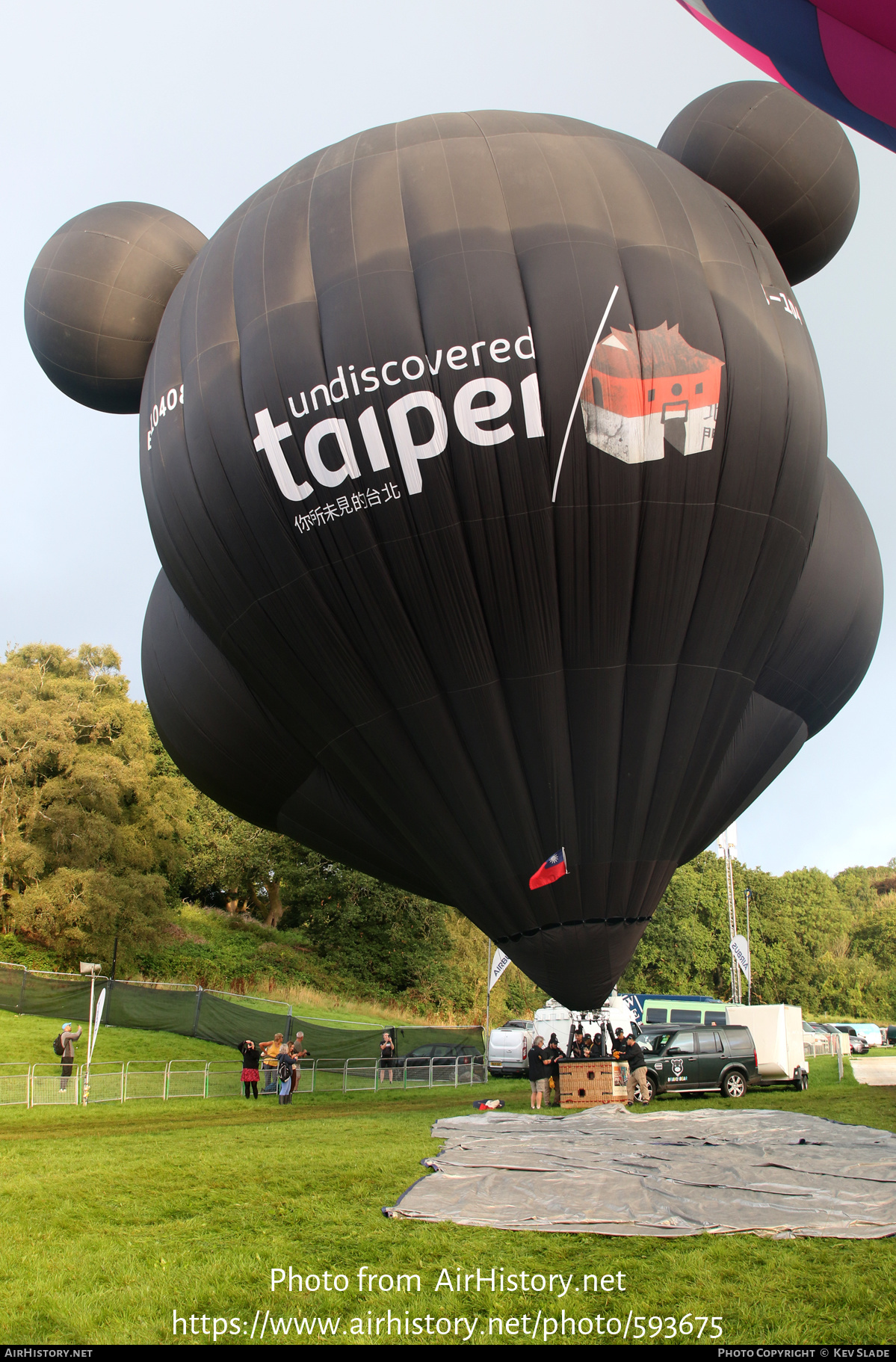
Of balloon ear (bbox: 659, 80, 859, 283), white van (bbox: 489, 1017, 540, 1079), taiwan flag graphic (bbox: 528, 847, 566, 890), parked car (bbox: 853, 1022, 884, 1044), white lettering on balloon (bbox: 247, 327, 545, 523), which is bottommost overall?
parked car (bbox: 853, 1022, 884, 1044)

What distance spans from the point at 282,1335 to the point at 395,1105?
40.0 ft

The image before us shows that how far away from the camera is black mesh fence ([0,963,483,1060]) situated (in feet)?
69.9

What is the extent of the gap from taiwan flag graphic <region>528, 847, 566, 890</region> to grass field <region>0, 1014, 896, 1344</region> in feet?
9.18

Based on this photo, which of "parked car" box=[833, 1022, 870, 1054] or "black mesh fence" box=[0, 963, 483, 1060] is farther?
"parked car" box=[833, 1022, 870, 1054]

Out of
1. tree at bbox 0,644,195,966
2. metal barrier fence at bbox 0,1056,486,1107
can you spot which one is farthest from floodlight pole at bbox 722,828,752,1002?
tree at bbox 0,644,195,966

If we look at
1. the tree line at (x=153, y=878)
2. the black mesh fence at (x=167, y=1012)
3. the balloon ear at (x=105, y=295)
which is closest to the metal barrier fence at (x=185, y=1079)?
the black mesh fence at (x=167, y=1012)

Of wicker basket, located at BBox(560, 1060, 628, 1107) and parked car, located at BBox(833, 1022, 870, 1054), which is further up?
wicker basket, located at BBox(560, 1060, 628, 1107)

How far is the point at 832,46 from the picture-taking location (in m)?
3.87

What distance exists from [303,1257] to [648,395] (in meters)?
7.36

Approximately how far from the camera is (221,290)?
10.9 meters

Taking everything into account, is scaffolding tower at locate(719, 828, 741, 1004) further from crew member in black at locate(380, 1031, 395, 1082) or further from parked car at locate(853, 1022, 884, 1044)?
crew member in black at locate(380, 1031, 395, 1082)

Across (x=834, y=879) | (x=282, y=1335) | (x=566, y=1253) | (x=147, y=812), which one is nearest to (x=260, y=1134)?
(x=566, y=1253)

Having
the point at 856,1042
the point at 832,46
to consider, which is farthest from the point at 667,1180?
the point at 856,1042

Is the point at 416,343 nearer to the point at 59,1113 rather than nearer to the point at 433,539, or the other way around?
the point at 433,539
